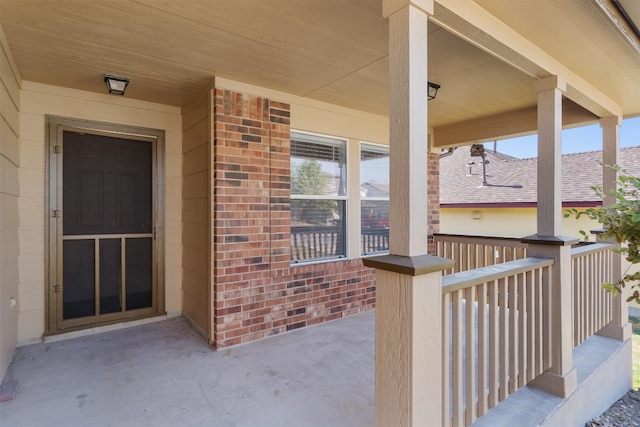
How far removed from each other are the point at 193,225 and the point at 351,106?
2.36 metres

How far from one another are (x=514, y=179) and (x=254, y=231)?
35.0ft

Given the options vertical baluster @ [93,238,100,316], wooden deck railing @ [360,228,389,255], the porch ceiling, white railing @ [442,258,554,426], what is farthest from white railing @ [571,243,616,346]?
vertical baluster @ [93,238,100,316]

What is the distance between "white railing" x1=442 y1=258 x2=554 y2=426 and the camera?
1757 millimetres

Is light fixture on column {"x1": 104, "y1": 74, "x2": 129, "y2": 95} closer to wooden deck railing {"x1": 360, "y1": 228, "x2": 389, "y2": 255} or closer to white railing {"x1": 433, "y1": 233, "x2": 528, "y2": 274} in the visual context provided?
wooden deck railing {"x1": 360, "y1": 228, "x2": 389, "y2": 255}

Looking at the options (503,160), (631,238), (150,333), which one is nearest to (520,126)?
(631,238)

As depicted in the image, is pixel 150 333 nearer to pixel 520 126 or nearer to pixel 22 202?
pixel 22 202

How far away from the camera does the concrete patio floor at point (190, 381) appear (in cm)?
217

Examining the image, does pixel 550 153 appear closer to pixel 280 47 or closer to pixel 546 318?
pixel 546 318

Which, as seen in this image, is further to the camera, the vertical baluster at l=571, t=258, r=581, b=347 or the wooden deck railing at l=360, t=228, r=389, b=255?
the wooden deck railing at l=360, t=228, r=389, b=255

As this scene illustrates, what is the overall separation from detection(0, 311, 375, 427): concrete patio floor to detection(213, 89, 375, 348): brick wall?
10.6 inches

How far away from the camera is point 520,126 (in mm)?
4383

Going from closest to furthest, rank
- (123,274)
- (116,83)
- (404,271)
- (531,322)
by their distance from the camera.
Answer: (404,271)
(531,322)
(116,83)
(123,274)

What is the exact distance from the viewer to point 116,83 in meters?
3.14

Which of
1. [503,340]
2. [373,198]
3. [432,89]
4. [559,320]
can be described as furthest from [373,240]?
[503,340]
